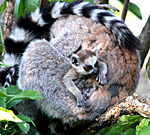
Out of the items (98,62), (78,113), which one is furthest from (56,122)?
(98,62)

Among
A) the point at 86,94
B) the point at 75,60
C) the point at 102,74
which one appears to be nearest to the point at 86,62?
the point at 75,60

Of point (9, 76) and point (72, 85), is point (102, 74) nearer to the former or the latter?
point (72, 85)

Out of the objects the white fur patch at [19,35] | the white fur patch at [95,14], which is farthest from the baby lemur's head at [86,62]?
the white fur patch at [19,35]

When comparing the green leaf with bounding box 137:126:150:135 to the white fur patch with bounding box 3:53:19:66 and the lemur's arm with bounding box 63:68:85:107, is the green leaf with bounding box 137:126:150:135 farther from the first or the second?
the white fur patch with bounding box 3:53:19:66

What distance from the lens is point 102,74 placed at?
11.2ft

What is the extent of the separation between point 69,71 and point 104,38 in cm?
73

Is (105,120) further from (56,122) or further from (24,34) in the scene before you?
(24,34)

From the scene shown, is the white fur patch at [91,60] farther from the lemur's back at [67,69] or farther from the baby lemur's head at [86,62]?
the lemur's back at [67,69]

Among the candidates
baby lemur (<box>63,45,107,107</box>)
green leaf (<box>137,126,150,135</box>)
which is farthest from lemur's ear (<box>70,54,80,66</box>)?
green leaf (<box>137,126,150,135</box>)

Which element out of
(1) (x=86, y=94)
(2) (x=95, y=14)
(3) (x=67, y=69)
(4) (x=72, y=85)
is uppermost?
(2) (x=95, y=14)

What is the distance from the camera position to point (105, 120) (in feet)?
10.3

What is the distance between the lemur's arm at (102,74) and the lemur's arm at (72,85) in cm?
30

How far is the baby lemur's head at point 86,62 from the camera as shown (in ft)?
11.0

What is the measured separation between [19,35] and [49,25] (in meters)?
0.57
